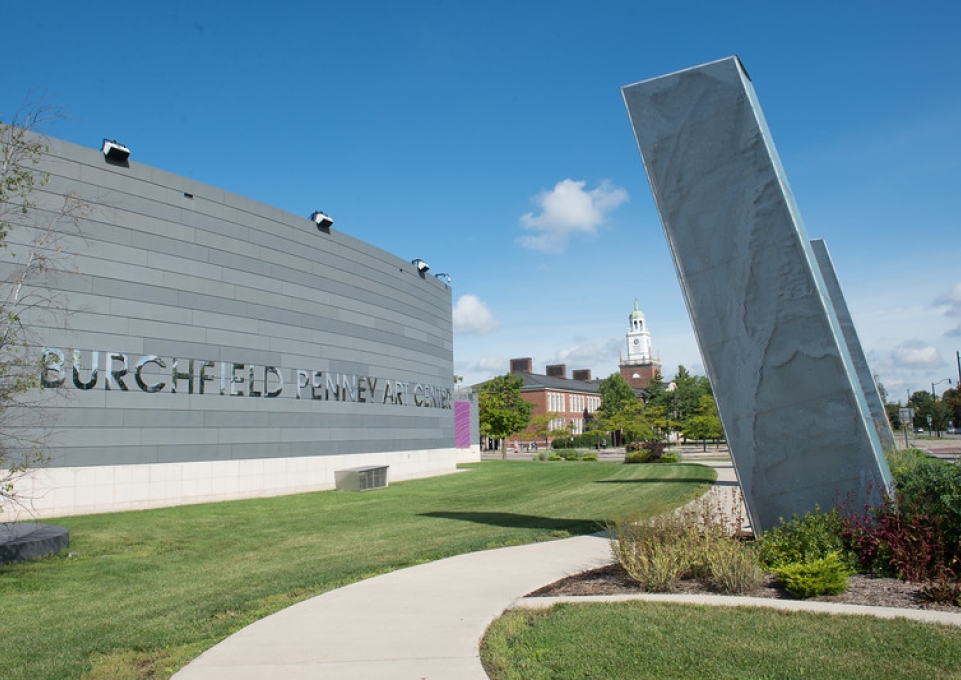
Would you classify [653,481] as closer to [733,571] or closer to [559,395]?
[733,571]

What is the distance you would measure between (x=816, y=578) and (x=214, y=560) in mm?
8701

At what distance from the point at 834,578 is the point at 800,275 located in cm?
369

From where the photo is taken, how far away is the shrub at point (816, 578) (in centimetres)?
703

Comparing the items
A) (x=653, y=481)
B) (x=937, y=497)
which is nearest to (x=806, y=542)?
(x=937, y=497)

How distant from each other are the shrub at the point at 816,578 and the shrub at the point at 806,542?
1.76 feet

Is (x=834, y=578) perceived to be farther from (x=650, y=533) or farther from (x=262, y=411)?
(x=262, y=411)

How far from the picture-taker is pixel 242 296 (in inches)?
942

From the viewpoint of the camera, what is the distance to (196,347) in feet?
72.4

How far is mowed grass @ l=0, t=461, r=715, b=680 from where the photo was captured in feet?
21.4

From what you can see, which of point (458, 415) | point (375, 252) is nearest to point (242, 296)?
point (375, 252)

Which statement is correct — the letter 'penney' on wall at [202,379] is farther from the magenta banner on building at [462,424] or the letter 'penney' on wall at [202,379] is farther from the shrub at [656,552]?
the magenta banner on building at [462,424]

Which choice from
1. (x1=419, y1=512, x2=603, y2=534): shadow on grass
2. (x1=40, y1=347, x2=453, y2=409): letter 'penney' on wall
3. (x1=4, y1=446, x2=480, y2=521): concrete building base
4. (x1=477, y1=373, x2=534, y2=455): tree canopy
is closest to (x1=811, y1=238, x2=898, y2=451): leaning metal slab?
(x1=419, y1=512, x2=603, y2=534): shadow on grass

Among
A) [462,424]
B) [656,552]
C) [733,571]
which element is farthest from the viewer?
[462,424]

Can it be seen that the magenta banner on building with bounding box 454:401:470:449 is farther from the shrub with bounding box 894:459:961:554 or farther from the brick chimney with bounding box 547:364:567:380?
the brick chimney with bounding box 547:364:567:380
